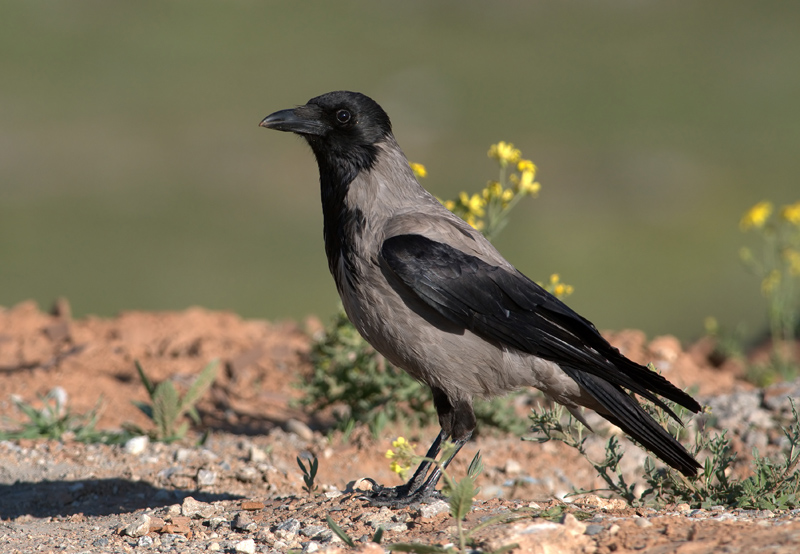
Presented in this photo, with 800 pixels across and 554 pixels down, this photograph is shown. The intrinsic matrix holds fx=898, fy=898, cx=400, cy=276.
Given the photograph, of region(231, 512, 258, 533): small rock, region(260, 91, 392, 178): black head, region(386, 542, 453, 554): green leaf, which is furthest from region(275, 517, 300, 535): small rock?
region(260, 91, 392, 178): black head

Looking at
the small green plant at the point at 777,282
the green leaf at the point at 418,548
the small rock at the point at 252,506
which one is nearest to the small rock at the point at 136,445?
the small rock at the point at 252,506

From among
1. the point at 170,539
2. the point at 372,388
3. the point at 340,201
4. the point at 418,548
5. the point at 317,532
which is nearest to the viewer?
the point at 418,548

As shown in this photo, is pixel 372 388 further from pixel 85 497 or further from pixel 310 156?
pixel 310 156

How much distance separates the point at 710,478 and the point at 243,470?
2.68 m

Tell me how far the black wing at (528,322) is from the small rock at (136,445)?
2487mm

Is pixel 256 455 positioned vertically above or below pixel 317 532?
above

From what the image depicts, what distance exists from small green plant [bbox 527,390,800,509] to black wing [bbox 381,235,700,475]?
0.16m

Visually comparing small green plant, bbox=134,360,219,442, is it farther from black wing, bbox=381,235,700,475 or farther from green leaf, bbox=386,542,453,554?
green leaf, bbox=386,542,453,554

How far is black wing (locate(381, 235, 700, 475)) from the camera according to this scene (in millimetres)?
4344

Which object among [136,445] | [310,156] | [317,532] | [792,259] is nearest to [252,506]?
[317,532]

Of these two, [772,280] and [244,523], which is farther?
[772,280]

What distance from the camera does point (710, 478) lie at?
4.34 meters

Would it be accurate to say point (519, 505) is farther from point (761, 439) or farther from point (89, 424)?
point (89, 424)

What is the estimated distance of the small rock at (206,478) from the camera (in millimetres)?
5371
